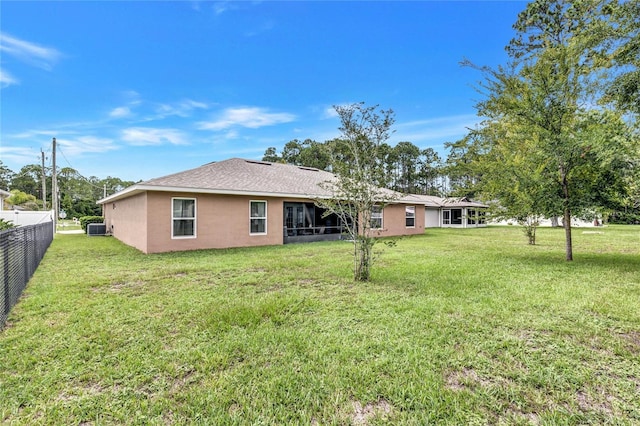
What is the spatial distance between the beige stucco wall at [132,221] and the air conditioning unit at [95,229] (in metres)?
1.29

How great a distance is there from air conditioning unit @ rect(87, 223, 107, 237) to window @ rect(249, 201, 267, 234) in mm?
12063

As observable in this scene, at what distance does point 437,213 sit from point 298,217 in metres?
20.2

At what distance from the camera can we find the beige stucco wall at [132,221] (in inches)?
423

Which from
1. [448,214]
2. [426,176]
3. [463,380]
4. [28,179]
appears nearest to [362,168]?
[463,380]

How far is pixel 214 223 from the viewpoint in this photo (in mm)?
11617

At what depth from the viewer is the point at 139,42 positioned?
1334 centimetres

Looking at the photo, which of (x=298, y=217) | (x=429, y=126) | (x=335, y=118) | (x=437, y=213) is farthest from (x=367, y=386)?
(x=437, y=213)

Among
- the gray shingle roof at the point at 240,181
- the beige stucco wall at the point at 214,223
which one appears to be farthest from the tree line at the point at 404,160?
the beige stucco wall at the point at 214,223

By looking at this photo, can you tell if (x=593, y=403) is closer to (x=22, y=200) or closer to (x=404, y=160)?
(x=404, y=160)

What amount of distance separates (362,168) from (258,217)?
293 inches

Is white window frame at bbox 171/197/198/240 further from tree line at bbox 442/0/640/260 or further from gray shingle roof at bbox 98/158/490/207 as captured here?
tree line at bbox 442/0/640/260

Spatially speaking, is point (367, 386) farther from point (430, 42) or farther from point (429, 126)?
point (429, 126)

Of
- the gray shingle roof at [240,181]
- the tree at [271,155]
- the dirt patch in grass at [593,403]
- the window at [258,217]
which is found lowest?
the dirt patch in grass at [593,403]

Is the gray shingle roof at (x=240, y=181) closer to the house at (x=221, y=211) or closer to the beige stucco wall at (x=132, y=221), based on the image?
the house at (x=221, y=211)
